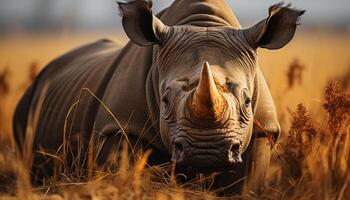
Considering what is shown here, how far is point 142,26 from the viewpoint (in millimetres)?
5797

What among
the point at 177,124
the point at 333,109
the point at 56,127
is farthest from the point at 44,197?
the point at 56,127

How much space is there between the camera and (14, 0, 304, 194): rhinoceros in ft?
16.5

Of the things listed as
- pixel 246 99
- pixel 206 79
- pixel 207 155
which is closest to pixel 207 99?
pixel 206 79

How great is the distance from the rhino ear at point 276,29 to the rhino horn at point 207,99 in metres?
0.84

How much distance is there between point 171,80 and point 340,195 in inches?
45.3

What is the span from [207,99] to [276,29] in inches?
42.3

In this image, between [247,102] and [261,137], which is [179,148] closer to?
[247,102]

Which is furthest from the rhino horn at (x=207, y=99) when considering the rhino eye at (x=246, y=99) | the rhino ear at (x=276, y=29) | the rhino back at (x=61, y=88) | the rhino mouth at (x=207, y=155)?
the rhino back at (x=61, y=88)

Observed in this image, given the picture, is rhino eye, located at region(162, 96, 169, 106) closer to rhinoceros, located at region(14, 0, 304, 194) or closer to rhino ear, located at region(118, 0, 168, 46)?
rhinoceros, located at region(14, 0, 304, 194)

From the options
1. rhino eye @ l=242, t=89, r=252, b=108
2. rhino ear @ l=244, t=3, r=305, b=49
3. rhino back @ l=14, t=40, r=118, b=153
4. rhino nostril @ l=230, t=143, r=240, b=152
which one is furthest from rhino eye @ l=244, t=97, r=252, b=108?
rhino back @ l=14, t=40, r=118, b=153

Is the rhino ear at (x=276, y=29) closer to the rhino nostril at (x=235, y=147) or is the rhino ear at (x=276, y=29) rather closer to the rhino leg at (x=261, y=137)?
the rhino leg at (x=261, y=137)

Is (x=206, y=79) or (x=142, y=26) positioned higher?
(x=142, y=26)

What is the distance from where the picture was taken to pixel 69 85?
25.1 ft

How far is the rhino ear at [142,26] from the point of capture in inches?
227
